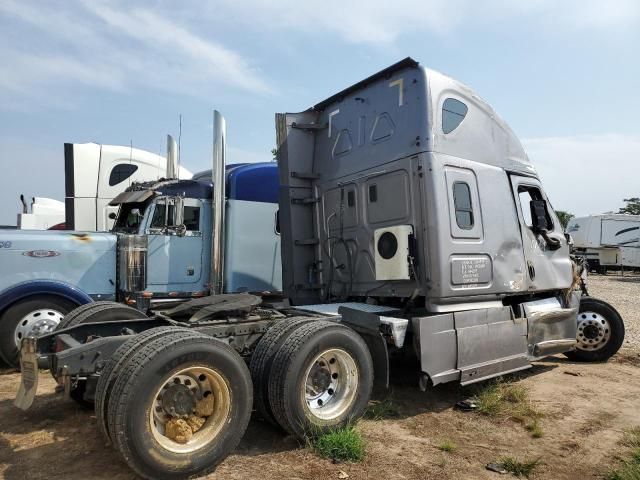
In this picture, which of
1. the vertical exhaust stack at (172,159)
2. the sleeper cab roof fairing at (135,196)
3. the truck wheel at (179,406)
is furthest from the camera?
the vertical exhaust stack at (172,159)

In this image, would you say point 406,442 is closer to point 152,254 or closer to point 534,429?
point 534,429

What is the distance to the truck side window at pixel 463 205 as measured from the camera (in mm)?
5340

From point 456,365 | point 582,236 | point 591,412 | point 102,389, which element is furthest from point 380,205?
point 582,236

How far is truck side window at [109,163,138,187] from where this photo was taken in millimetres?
10102

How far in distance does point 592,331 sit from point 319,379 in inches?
191

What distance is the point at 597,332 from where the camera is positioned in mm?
7156

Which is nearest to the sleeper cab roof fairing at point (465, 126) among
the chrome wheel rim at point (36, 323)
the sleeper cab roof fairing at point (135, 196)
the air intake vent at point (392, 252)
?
the air intake vent at point (392, 252)

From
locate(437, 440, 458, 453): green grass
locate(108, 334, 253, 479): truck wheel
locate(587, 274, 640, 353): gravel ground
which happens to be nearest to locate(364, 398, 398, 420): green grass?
locate(437, 440, 458, 453): green grass

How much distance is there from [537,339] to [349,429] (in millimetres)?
2961

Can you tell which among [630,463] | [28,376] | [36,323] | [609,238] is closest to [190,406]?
[28,376]

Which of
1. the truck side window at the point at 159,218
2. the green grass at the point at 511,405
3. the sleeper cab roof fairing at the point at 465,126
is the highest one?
the sleeper cab roof fairing at the point at 465,126

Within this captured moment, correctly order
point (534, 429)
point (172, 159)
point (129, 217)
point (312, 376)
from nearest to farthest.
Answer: point (312, 376) < point (534, 429) < point (129, 217) < point (172, 159)

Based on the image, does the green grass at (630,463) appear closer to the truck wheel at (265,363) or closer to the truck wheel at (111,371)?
the truck wheel at (265,363)

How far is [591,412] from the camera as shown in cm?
504
